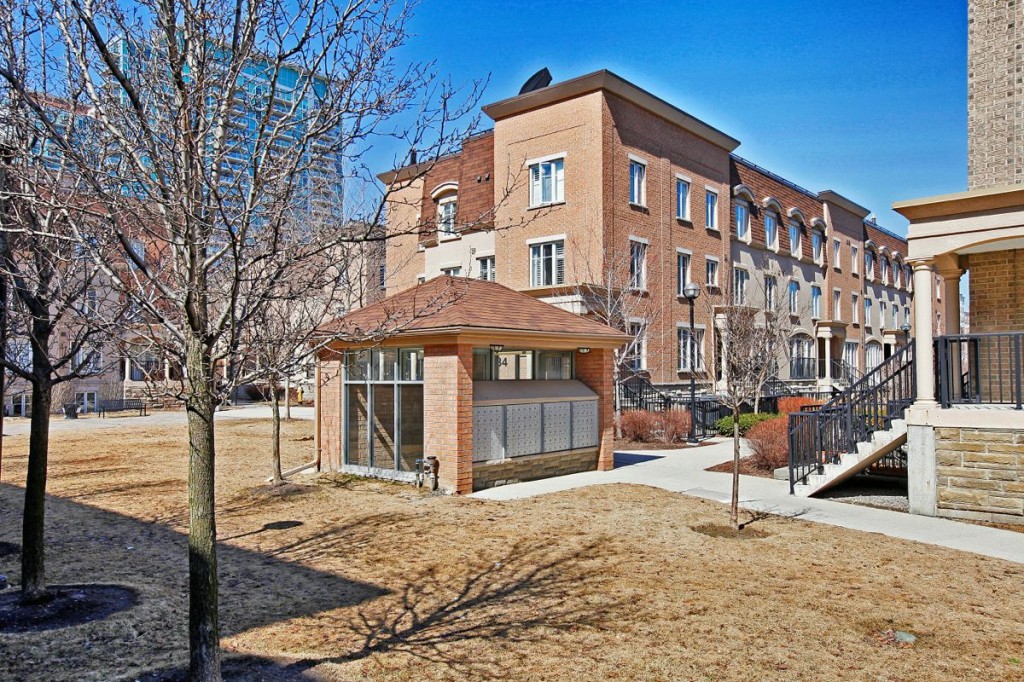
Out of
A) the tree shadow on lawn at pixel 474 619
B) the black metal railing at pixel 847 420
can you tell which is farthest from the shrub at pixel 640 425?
the tree shadow on lawn at pixel 474 619

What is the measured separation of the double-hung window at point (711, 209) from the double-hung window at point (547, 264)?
8.67 m

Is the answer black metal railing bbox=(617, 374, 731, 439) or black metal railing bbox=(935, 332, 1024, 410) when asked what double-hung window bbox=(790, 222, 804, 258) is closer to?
black metal railing bbox=(617, 374, 731, 439)

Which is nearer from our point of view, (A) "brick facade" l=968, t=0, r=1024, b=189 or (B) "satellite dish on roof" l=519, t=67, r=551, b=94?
(A) "brick facade" l=968, t=0, r=1024, b=189

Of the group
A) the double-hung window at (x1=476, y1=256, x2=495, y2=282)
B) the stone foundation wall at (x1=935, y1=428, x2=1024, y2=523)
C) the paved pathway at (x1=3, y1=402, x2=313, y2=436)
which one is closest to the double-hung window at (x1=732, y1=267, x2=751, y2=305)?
the double-hung window at (x1=476, y1=256, x2=495, y2=282)

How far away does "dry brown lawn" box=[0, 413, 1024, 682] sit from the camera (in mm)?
5355

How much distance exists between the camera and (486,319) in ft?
42.5

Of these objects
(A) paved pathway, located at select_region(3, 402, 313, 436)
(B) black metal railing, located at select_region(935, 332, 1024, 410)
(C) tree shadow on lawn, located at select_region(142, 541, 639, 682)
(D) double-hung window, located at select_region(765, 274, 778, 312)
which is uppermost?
(D) double-hung window, located at select_region(765, 274, 778, 312)

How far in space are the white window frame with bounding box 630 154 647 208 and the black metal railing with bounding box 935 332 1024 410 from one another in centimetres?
1653

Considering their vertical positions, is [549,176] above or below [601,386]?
above

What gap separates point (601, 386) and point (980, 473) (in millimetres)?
6970

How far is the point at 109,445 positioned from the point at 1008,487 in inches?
873

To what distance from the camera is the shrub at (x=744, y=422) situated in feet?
69.4

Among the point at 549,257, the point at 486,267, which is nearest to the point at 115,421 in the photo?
the point at 486,267

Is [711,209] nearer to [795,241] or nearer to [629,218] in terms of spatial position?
[629,218]
